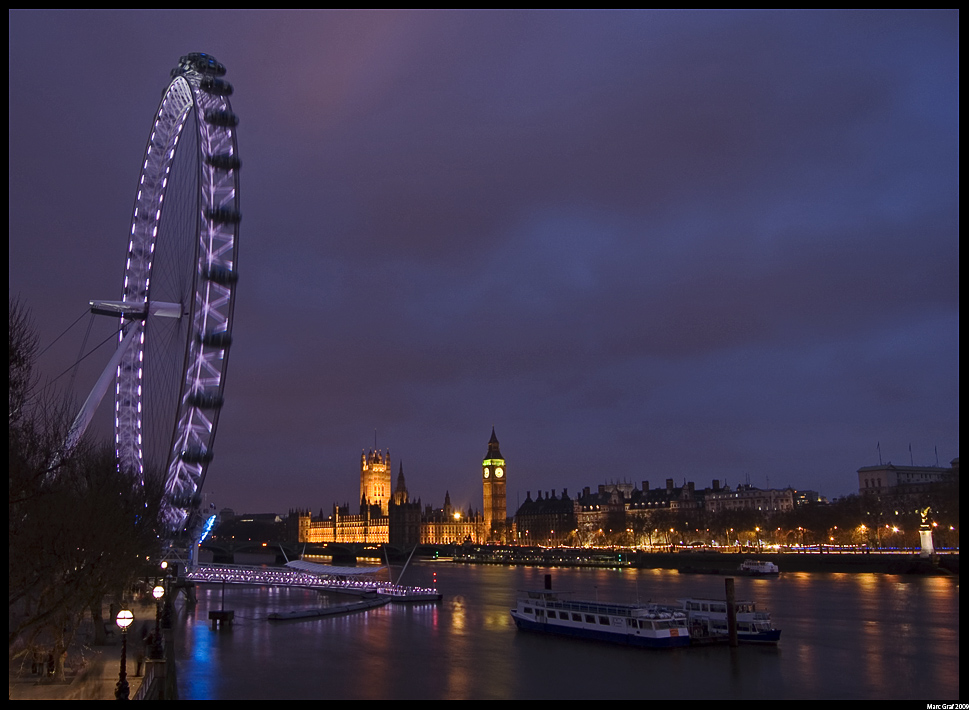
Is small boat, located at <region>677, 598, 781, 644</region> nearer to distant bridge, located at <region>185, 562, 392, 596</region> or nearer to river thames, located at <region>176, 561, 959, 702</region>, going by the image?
river thames, located at <region>176, 561, 959, 702</region>

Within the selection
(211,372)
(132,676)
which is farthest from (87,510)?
(211,372)

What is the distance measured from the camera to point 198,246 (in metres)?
32.3

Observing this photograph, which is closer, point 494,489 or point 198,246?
point 198,246

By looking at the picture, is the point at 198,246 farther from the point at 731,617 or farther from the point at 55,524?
the point at 731,617

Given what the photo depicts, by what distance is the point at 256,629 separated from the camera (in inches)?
1746

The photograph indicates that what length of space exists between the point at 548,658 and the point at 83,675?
60.2ft

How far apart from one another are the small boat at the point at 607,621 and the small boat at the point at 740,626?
0.83m

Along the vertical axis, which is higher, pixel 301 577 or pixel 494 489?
pixel 494 489

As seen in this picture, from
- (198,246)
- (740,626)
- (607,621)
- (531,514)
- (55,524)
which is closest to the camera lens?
(55,524)

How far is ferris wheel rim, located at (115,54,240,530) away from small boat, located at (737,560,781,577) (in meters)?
60.9

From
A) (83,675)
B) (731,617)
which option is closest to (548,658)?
(731,617)

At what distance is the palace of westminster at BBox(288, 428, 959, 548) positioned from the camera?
499ft

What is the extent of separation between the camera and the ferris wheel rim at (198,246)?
31703 millimetres

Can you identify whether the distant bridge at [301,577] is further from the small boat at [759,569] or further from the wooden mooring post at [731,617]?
the small boat at [759,569]
